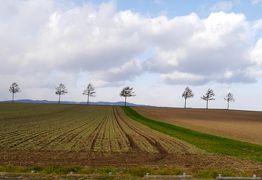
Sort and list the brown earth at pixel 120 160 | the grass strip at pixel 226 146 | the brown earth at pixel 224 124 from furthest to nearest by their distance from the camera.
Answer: the brown earth at pixel 224 124
the grass strip at pixel 226 146
the brown earth at pixel 120 160

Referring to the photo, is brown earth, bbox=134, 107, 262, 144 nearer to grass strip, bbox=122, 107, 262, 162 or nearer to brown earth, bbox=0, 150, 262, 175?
grass strip, bbox=122, 107, 262, 162

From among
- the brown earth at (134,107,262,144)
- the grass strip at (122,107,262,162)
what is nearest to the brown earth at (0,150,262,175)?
the grass strip at (122,107,262,162)

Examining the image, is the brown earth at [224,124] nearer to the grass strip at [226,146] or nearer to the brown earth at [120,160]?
the grass strip at [226,146]

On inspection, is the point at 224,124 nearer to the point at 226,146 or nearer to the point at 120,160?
the point at 226,146

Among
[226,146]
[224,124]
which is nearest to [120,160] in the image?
[226,146]

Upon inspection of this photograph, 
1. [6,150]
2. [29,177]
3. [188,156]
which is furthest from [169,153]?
[29,177]

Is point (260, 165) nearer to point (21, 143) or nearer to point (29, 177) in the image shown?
point (29, 177)

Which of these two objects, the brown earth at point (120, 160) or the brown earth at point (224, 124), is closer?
the brown earth at point (120, 160)

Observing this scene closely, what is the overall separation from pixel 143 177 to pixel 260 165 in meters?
9.81

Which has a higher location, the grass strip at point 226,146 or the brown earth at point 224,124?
the brown earth at point 224,124

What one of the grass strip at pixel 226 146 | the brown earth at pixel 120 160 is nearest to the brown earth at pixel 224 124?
the grass strip at pixel 226 146

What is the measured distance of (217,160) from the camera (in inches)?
1059

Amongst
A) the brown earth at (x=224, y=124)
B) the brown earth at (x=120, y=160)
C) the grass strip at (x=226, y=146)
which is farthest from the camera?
the brown earth at (x=224, y=124)

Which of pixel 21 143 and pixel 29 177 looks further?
pixel 21 143
